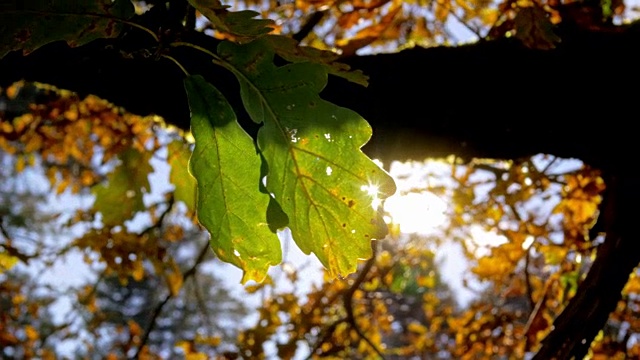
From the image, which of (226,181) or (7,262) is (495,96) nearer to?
(226,181)

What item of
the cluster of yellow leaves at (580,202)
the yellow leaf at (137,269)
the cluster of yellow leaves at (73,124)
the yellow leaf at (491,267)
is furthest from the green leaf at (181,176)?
the cluster of yellow leaves at (580,202)

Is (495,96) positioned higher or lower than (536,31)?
lower

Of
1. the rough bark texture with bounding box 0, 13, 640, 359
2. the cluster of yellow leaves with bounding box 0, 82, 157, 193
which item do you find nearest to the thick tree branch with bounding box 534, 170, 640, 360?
the rough bark texture with bounding box 0, 13, 640, 359

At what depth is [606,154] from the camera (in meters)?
1.35

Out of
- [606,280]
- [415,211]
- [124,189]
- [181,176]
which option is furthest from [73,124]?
[606,280]


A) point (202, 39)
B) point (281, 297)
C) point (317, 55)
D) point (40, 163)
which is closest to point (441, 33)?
point (281, 297)

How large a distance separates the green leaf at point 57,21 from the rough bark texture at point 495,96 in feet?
1.40

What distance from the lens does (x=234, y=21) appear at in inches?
30.4

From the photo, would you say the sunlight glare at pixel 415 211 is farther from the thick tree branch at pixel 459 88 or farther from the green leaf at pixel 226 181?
the green leaf at pixel 226 181

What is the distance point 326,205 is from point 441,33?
3120mm

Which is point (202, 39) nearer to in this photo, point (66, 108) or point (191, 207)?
point (191, 207)

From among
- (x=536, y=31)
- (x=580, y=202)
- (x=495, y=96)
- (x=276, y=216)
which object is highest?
(x=580, y=202)

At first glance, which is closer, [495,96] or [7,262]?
[495,96]

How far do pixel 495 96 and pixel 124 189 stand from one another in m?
1.52
